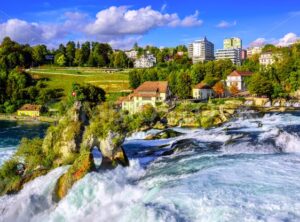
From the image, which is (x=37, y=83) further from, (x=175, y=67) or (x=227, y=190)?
(x=227, y=190)

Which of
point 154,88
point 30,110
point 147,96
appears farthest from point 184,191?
point 30,110

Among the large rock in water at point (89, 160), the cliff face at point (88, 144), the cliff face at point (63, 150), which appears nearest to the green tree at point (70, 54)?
the cliff face at point (63, 150)

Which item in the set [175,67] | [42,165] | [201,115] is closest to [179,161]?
[42,165]

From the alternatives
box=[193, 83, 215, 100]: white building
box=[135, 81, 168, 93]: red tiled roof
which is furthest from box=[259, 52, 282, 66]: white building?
box=[135, 81, 168, 93]: red tiled roof

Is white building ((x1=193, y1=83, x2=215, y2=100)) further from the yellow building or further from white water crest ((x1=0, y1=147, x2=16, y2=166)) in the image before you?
white water crest ((x1=0, y1=147, x2=16, y2=166))

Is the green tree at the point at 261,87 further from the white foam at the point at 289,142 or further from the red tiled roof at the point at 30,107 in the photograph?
the red tiled roof at the point at 30,107
